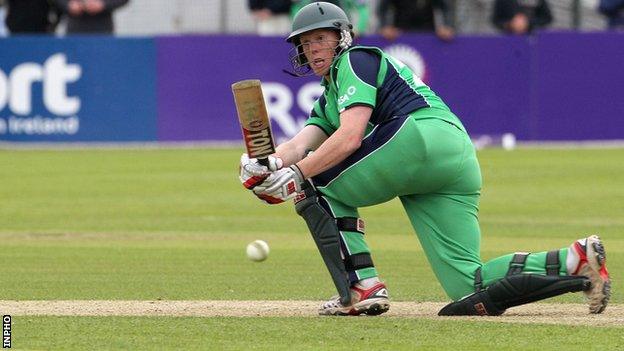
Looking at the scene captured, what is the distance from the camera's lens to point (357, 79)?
8086 millimetres

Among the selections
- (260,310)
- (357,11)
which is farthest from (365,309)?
(357,11)

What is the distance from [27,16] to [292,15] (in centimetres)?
438

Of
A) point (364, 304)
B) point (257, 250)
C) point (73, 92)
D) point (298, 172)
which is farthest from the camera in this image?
point (73, 92)

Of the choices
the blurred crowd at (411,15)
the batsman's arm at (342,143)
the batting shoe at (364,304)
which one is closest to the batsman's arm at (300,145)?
the batsman's arm at (342,143)

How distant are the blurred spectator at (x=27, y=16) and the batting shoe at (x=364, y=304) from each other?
17054 millimetres

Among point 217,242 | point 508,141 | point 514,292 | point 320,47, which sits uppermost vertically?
point 320,47

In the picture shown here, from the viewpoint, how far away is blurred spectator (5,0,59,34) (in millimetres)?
24469

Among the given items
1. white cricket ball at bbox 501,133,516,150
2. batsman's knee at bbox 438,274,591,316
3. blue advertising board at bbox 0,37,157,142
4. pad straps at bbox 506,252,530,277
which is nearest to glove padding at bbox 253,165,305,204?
batsman's knee at bbox 438,274,591,316

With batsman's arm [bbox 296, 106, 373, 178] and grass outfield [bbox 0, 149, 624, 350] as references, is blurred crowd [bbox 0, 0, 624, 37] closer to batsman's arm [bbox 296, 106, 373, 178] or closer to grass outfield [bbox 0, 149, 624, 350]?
grass outfield [bbox 0, 149, 624, 350]

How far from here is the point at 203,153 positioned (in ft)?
71.9

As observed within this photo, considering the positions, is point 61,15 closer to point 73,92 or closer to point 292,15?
point 73,92

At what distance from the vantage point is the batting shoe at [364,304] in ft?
27.1

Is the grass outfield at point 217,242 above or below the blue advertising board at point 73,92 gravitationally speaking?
above

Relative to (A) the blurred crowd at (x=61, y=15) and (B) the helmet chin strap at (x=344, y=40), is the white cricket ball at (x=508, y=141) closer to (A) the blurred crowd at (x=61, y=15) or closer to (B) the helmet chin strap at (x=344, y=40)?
(A) the blurred crowd at (x=61, y=15)
